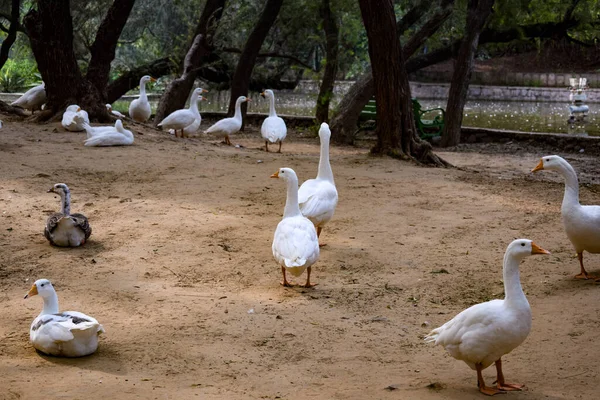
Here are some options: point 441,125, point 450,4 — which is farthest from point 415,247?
point 441,125

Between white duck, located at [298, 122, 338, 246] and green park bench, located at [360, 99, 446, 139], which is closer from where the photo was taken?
white duck, located at [298, 122, 338, 246]

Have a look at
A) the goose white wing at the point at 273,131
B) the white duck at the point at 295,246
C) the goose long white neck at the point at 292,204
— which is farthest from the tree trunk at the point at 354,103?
the white duck at the point at 295,246

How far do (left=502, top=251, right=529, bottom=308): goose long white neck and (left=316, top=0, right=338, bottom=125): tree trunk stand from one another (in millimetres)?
14967

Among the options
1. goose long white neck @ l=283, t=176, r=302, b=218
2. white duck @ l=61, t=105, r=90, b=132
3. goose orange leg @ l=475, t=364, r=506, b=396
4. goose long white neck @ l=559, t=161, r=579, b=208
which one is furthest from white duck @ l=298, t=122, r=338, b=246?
white duck @ l=61, t=105, r=90, b=132

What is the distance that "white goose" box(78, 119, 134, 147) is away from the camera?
12.4 m

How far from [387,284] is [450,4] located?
1272 cm

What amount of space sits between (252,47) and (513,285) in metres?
16.1

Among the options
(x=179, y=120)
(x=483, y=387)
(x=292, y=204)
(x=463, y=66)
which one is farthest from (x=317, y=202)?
(x=463, y=66)

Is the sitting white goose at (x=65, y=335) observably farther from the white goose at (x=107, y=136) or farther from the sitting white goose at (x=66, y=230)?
the white goose at (x=107, y=136)

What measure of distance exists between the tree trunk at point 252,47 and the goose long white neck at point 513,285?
51.0 feet

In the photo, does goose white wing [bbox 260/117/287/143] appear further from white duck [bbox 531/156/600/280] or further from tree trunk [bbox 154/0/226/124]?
white duck [bbox 531/156/600/280]

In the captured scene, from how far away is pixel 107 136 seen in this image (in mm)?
12414

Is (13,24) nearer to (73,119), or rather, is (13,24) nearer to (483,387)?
(73,119)

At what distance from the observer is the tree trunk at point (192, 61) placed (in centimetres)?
1925
